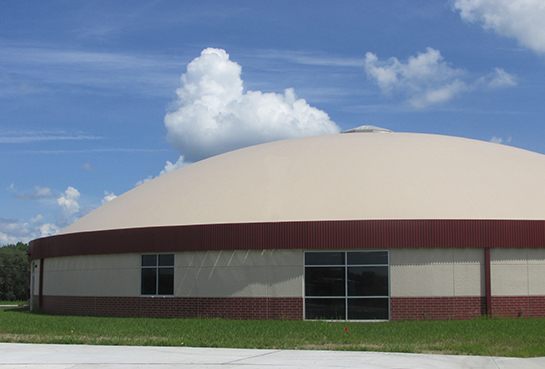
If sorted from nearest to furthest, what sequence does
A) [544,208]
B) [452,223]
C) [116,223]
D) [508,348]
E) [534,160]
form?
[508,348]
[452,223]
[544,208]
[116,223]
[534,160]

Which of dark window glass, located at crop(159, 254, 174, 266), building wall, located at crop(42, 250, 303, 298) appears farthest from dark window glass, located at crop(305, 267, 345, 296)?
dark window glass, located at crop(159, 254, 174, 266)

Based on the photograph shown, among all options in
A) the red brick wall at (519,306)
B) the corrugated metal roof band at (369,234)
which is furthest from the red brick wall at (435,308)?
the corrugated metal roof band at (369,234)

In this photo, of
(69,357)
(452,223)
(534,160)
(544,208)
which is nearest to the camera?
(69,357)

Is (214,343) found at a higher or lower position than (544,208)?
lower

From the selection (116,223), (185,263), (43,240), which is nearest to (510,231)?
(185,263)

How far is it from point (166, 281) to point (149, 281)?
830 millimetres

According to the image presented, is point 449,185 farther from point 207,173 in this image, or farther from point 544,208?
point 207,173

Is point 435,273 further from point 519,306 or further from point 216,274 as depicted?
point 216,274

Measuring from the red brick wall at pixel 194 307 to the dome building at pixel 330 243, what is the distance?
51 mm

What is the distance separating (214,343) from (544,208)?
15084 mm

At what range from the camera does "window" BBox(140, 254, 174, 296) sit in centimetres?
2350

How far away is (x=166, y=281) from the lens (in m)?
23.5

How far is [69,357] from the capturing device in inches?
484

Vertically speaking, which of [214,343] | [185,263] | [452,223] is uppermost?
[452,223]
